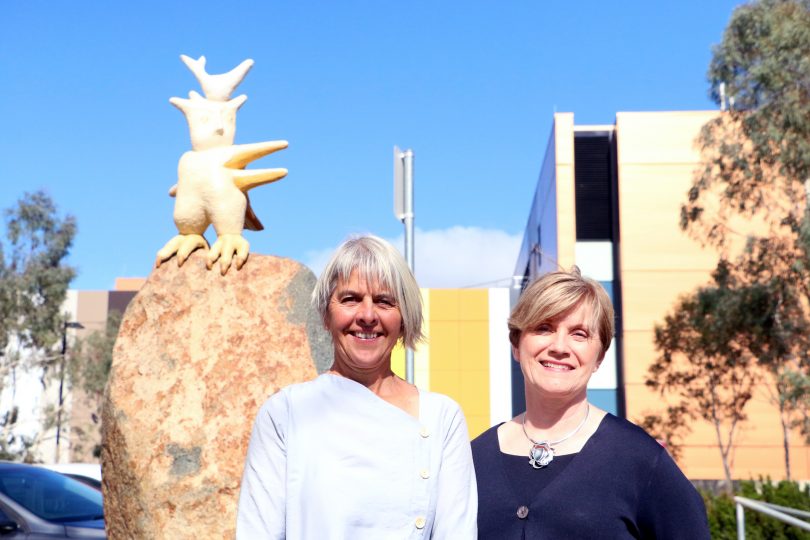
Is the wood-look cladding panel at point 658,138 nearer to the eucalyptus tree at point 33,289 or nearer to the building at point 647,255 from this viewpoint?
the building at point 647,255

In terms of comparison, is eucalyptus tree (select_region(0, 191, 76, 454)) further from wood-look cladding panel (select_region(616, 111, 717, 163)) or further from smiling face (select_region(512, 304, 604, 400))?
smiling face (select_region(512, 304, 604, 400))

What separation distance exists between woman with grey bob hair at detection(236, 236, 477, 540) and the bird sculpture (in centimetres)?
311

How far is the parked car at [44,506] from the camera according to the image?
6227mm

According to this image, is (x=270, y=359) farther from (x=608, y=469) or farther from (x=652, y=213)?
(x=652, y=213)

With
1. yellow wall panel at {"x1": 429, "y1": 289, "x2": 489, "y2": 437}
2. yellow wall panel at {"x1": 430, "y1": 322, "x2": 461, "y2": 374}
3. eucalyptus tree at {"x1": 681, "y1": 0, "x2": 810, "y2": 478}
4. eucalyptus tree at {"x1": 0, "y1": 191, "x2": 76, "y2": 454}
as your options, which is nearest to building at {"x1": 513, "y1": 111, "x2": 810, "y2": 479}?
yellow wall panel at {"x1": 429, "y1": 289, "x2": 489, "y2": 437}

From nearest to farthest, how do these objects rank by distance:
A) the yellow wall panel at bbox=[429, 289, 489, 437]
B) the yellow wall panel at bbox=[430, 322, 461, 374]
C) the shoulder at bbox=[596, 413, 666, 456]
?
the shoulder at bbox=[596, 413, 666, 456]
the yellow wall panel at bbox=[429, 289, 489, 437]
the yellow wall panel at bbox=[430, 322, 461, 374]

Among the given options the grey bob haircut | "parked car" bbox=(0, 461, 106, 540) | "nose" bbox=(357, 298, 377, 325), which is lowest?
"parked car" bbox=(0, 461, 106, 540)

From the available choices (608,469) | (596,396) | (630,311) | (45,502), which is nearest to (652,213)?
(630,311)

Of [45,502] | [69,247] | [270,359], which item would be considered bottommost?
[45,502]

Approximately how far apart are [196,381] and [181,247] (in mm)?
798

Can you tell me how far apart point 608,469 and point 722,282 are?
1672cm

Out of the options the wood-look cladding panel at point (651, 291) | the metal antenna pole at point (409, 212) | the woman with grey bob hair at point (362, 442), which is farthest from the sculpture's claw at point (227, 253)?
the wood-look cladding panel at point (651, 291)

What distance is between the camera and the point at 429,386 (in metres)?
28.3

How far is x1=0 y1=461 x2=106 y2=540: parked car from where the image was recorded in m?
6.23
